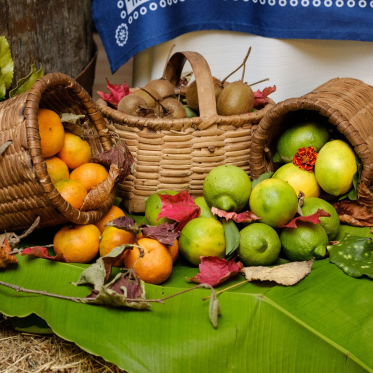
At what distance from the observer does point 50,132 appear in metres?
1.16

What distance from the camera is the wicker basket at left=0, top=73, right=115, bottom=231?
1.02m

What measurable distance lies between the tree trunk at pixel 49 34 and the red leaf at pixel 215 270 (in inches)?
40.7

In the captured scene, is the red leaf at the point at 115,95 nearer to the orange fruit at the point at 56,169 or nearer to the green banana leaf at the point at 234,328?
the orange fruit at the point at 56,169

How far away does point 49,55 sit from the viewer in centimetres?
174

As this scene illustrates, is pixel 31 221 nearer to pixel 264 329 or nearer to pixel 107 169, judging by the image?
pixel 107 169

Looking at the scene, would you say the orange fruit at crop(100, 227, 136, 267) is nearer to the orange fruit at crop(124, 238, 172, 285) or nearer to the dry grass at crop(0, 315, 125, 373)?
the orange fruit at crop(124, 238, 172, 285)

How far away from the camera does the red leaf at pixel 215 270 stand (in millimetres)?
1050

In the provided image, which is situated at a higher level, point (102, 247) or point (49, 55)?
point (49, 55)

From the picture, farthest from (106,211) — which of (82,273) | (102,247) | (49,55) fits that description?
(49,55)

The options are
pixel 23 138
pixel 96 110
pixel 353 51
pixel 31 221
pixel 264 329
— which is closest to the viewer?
pixel 264 329

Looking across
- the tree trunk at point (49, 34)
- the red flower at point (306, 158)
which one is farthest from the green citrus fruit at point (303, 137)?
the tree trunk at point (49, 34)

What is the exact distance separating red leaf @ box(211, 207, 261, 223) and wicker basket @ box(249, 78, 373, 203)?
291 millimetres

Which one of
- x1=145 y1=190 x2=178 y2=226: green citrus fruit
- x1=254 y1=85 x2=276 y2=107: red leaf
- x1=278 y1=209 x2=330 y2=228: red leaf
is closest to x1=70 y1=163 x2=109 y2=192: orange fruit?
x1=145 y1=190 x2=178 y2=226: green citrus fruit

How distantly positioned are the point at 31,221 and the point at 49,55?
0.85m
